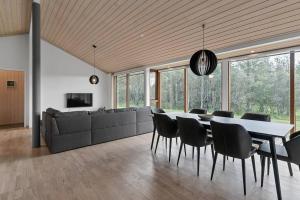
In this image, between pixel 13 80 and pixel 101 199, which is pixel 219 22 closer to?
pixel 101 199

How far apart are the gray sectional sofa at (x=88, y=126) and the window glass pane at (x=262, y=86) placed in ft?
9.09

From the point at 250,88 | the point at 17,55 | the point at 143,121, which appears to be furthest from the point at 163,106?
the point at 17,55

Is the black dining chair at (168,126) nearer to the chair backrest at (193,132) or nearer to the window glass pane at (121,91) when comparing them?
the chair backrest at (193,132)

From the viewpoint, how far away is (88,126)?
13.4ft

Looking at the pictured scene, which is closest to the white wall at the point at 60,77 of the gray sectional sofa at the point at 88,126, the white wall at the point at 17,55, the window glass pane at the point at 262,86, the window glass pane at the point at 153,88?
the white wall at the point at 17,55

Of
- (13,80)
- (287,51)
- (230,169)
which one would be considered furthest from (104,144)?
(13,80)

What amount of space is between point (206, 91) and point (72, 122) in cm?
403

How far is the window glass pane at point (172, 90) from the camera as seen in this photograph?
6.46 meters

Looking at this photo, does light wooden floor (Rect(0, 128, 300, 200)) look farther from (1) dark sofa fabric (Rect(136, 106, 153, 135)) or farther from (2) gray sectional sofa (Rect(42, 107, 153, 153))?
(1) dark sofa fabric (Rect(136, 106, 153, 135))

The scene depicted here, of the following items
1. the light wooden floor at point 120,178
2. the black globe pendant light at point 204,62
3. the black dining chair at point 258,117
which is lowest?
the light wooden floor at point 120,178

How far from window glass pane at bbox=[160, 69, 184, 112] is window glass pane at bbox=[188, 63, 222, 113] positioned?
392 millimetres

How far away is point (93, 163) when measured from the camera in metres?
3.14

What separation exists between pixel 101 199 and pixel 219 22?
11.8 ft

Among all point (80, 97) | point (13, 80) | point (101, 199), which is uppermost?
point (13, 80)
